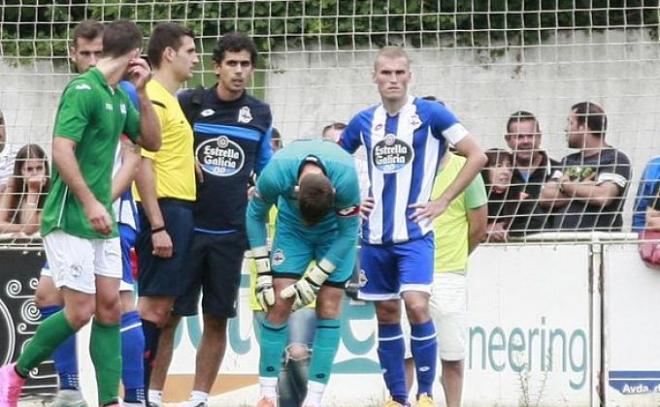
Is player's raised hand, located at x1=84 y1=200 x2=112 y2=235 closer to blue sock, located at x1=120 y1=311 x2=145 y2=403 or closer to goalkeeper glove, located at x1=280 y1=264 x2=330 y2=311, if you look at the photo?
blue sock, located at x1=120 y1=311 x2=145 y2=403

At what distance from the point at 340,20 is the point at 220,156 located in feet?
11.3

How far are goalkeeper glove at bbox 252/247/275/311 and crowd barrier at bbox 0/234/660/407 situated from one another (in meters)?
2.19

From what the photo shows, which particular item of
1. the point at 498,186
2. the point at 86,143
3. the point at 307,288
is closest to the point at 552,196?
the point at 498,186

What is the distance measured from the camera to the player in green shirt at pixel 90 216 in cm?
941

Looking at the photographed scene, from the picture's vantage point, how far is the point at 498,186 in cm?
1348

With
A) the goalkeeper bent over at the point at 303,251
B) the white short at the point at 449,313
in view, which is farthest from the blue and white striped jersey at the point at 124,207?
the white short at the point at 449,313

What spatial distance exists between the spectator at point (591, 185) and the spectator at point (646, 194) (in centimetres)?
12

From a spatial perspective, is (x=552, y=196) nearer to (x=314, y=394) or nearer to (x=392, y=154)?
(x=392, y=154)

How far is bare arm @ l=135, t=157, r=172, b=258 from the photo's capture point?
10.9 meters

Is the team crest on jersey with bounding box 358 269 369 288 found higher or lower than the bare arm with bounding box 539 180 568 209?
lower

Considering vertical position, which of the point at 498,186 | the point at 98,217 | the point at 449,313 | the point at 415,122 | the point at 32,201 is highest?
the point at 415,122

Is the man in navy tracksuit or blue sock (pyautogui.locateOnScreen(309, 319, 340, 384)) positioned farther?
the man in navy tracksuit

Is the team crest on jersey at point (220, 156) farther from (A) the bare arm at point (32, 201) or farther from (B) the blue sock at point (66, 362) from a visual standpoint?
(A) the bare arm at point (32, 201)

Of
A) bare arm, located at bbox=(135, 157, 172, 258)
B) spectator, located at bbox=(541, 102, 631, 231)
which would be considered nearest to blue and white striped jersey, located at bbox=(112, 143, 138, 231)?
bare arm, located at bbox=(135, 157, 172, 258)
